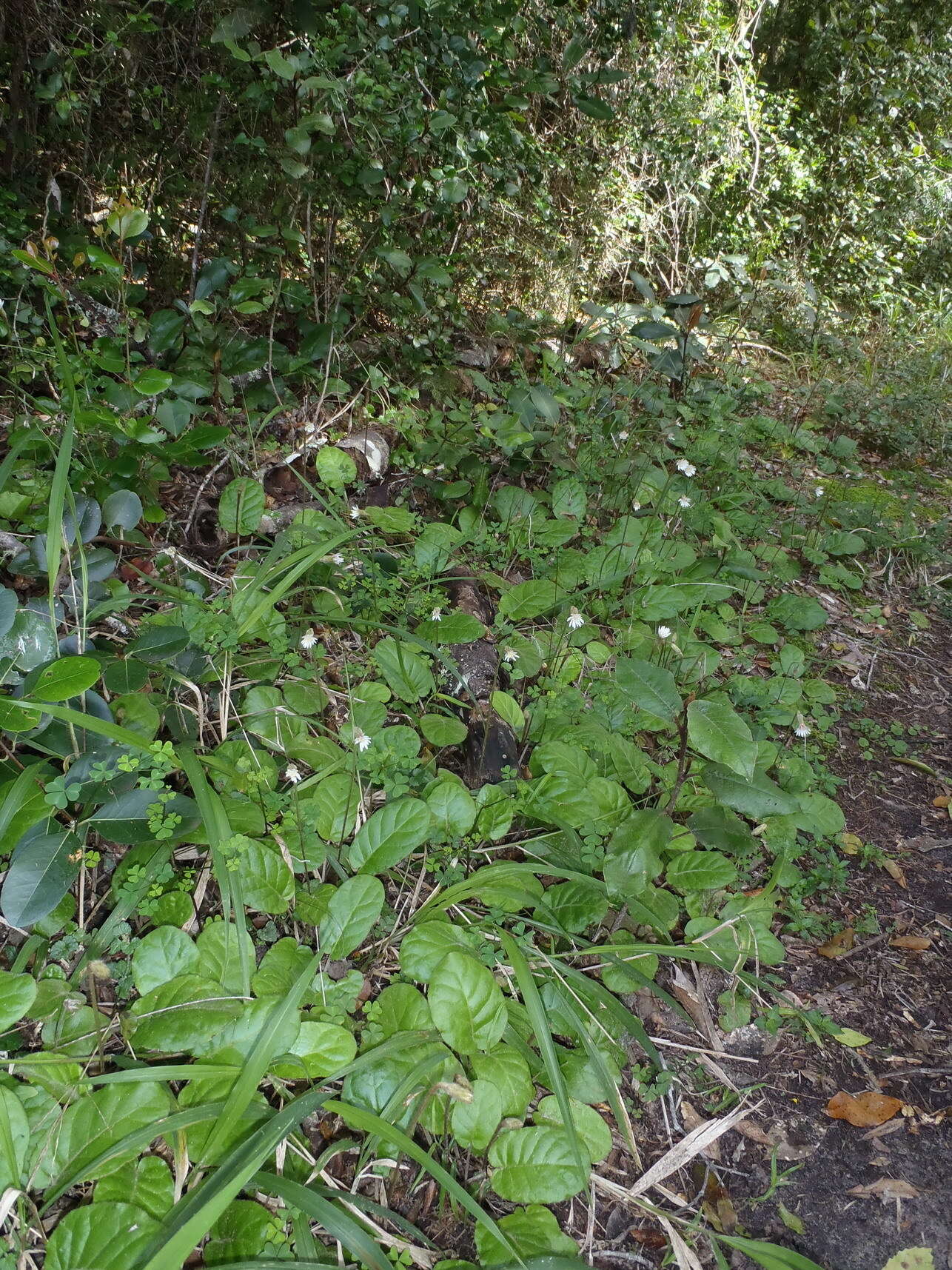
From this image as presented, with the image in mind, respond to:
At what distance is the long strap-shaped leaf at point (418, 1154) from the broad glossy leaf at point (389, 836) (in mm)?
440

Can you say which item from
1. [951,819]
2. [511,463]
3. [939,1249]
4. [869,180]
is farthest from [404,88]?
[869,180]

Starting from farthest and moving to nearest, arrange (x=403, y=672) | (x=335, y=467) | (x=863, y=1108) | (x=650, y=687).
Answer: (x=335, y=467), (x=403, y=672), (x=650, y=687), (x=863, y=1108)

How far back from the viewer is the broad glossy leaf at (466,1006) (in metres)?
1.33

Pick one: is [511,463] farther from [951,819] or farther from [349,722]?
[951,819]

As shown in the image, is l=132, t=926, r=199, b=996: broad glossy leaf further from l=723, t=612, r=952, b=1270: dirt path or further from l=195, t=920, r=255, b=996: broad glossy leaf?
l=723, t=612, r=952, b=1270: dirt path

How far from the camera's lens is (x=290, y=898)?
1487 mm

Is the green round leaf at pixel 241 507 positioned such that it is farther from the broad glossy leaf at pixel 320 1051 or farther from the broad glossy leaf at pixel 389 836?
the broad glossy leaf at pixel 320 1051

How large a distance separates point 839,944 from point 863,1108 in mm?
377

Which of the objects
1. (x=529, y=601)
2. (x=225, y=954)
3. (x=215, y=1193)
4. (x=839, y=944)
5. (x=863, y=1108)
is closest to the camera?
(x=215, y=1193)

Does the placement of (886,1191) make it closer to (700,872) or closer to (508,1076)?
(700,872)

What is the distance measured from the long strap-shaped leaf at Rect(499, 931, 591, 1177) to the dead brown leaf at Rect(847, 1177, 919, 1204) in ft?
1.69

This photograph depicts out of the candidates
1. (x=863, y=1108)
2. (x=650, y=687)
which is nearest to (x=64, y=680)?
(x=650, y=687)

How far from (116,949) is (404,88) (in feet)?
8.45

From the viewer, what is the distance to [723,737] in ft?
4.92
